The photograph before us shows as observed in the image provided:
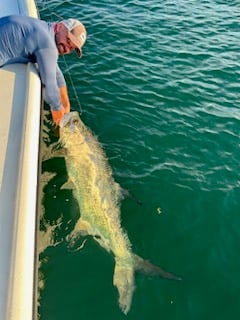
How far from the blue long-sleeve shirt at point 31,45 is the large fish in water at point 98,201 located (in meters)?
0.91

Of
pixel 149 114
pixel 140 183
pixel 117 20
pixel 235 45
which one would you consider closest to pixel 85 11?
pixel 117 20

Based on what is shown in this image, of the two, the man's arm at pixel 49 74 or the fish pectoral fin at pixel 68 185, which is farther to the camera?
the fish pectoral fin at pixel 68 185

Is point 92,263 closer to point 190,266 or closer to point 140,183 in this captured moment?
point 190,266

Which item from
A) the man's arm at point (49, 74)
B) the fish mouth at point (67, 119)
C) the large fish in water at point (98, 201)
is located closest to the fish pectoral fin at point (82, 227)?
the large fish in water at point (98, 201)

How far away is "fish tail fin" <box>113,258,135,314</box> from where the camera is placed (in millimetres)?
4926

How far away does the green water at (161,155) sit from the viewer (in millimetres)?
5039

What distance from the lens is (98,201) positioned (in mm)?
5898

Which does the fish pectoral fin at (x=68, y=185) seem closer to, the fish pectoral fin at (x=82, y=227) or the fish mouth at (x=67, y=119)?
the fish pectoral fin at (x=82, y=227)

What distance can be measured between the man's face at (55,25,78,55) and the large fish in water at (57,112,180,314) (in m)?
1.04

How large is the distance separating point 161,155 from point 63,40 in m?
2.50

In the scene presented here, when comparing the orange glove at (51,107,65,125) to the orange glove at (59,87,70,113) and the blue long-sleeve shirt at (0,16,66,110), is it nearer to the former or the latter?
the orange glove at (59,87,70,113)

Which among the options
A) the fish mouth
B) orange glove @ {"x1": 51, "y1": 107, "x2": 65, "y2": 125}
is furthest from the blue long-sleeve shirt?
Answer: the fish mouth

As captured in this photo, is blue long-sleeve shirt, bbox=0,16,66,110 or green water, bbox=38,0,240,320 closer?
green water, bbox=38,0,240,320

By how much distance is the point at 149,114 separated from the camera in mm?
8148
